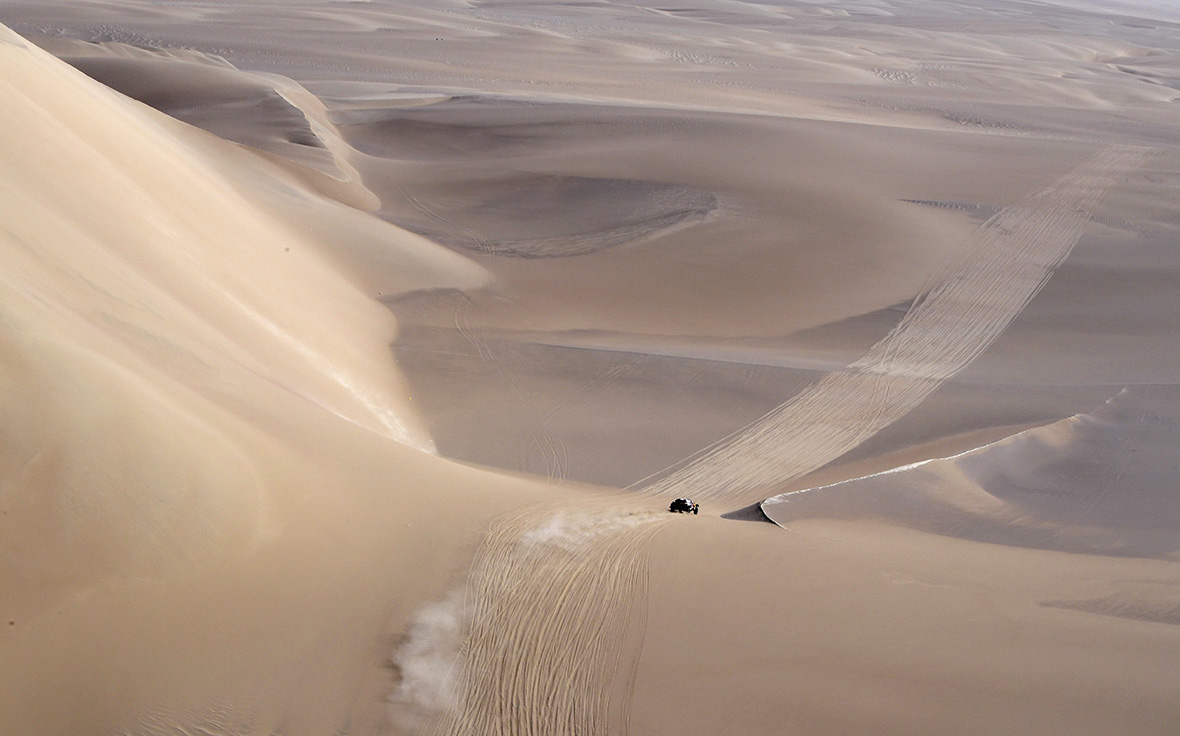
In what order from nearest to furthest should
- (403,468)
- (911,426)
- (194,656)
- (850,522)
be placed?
(194,656), (403,468), (850,522), (911,426)

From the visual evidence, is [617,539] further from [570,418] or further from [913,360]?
[913,360]

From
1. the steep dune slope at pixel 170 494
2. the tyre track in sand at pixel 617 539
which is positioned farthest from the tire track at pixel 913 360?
the steep dune slope at pixel 170 494

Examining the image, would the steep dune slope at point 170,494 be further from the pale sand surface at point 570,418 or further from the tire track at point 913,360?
the tire track at point 913,360

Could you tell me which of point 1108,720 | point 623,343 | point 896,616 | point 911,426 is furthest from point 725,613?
point 623,343

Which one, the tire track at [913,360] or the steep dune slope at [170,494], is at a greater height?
the steep dune slope at [170,494]

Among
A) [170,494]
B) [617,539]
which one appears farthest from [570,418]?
[170,494]

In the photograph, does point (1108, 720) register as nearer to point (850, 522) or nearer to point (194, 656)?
point (850, 522)
